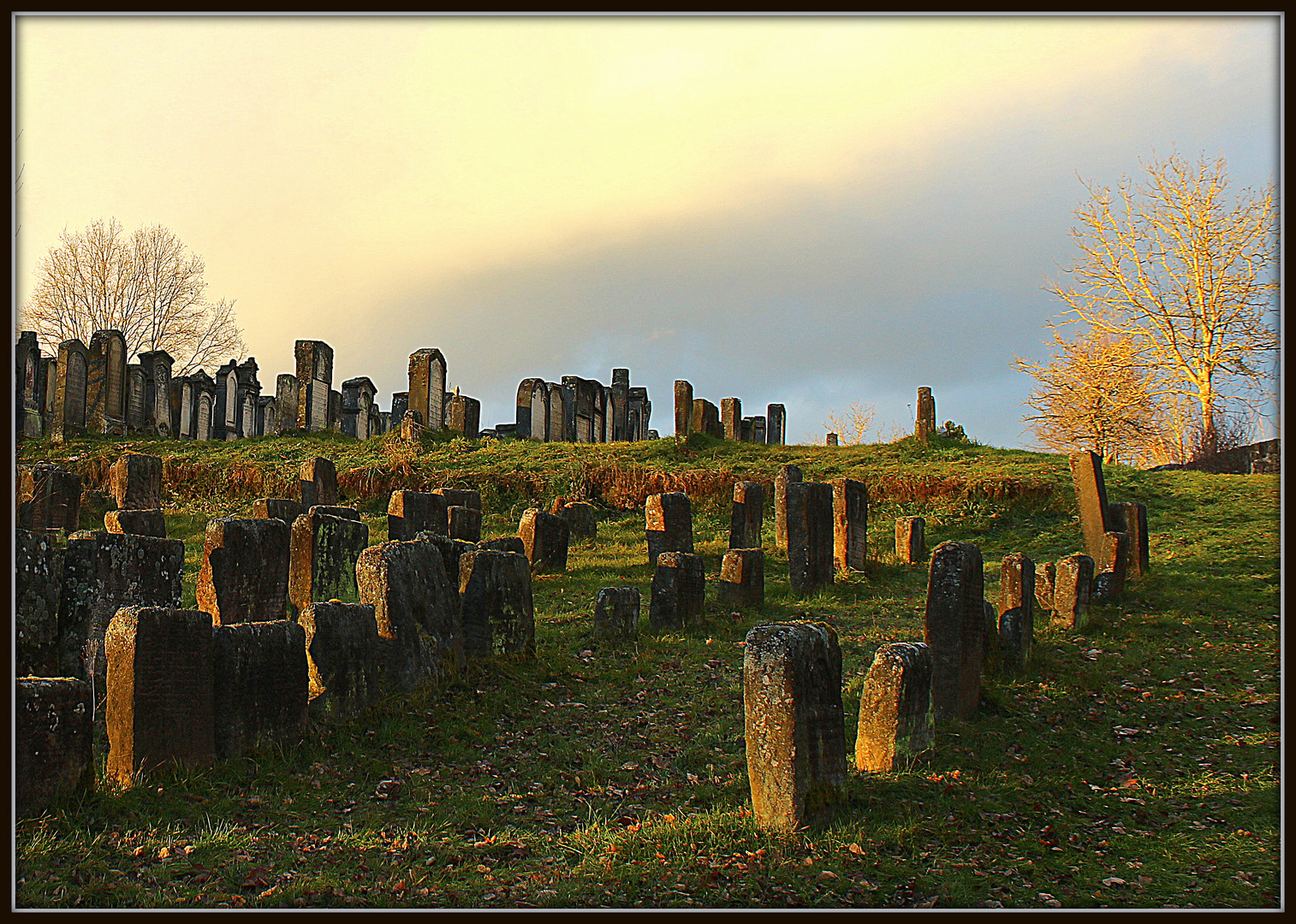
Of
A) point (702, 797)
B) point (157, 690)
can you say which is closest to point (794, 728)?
point (702, 797)

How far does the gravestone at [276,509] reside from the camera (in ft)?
46.2

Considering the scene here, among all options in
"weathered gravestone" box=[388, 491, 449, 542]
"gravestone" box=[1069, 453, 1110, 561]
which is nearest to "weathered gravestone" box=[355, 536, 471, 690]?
"weathered gravestone" box=[388, 491, 449, 542]

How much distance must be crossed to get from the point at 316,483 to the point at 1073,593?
1386 centimetres

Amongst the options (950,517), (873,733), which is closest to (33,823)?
(873,733)

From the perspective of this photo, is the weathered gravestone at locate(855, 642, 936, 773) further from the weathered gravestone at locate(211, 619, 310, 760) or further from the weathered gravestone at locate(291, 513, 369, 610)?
the weathered gravestone at locate(291, 513, 369, 610)

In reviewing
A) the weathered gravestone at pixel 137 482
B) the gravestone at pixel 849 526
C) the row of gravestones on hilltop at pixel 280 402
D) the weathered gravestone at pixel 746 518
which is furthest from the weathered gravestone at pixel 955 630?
the row of gravestones on hilltop at pixel 280 402

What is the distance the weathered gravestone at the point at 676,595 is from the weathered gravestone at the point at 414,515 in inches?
177

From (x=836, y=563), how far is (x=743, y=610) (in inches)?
140

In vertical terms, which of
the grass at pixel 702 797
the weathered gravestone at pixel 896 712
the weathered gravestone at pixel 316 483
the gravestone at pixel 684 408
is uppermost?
the gravestone at pixel 684 408

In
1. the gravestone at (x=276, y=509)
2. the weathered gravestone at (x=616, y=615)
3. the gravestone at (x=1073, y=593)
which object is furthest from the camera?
the gravestone at (x=276, y=509)

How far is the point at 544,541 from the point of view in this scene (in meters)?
15.6

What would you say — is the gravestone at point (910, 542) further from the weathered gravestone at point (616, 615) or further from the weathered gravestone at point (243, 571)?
the weathered gravestone at point (243, 571)

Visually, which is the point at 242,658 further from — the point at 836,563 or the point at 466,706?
the point at 836,563

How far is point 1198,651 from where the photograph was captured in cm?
1166
